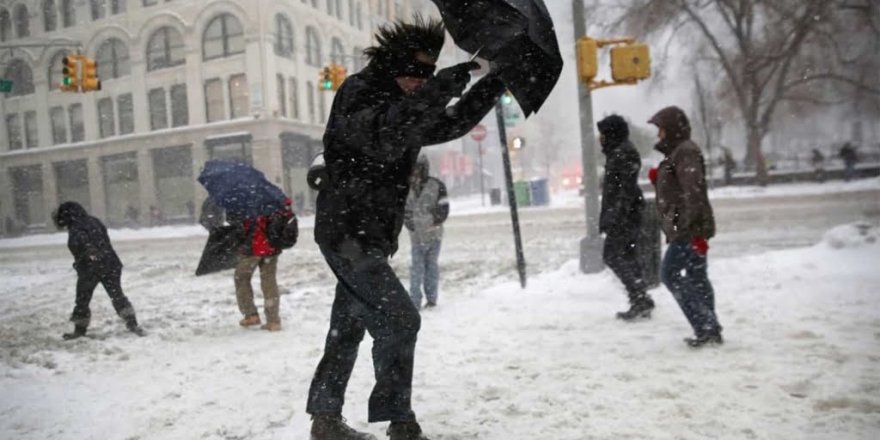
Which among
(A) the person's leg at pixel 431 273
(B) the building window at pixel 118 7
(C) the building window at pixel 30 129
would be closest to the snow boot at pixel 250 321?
(A) the person's leg at pixel 431 273

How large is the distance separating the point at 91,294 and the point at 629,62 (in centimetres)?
692

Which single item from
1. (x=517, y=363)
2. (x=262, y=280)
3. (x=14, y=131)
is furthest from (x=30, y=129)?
(x=517, y=363)

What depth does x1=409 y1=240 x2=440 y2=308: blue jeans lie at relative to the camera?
677cm

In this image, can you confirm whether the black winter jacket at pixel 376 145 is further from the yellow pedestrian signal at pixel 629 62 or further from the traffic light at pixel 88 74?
the traffic light at pixel 88 74

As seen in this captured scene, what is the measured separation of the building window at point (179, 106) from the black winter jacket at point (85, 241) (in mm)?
17154

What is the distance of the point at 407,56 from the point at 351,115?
447mm

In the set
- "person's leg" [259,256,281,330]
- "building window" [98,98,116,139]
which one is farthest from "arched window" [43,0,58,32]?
"building window" [98,98,116,139]

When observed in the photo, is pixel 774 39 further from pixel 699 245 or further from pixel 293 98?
pixel 699 245

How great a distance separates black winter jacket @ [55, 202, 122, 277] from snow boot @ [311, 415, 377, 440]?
420 centimetres

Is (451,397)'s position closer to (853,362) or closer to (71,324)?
(853,362)

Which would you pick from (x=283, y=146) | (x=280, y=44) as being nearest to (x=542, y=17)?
(x=280, y=44)

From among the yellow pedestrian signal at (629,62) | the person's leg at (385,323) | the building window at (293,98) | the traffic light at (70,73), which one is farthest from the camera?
the building window at (293,98)

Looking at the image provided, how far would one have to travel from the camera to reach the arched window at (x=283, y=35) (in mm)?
9705

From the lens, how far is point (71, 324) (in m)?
7.26
